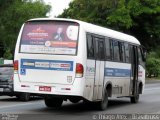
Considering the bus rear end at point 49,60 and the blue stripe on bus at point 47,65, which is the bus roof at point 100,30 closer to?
the bus rear end at point 49,60

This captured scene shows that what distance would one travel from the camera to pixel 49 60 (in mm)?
16938

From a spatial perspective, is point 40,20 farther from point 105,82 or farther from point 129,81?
point 129,81

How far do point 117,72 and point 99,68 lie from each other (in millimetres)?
2251

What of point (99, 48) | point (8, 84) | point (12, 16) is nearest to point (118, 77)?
point (99, 48)

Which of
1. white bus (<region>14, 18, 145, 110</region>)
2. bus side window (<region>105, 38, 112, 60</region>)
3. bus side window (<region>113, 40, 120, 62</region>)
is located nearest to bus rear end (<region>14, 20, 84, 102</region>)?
white bus (<region>14, 18, 145, 110</region>)

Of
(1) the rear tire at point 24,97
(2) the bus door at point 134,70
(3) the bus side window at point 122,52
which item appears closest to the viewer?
(3) the bus side window at point 122,52

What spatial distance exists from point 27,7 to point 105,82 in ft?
97.1

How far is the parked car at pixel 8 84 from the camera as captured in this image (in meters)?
22.7

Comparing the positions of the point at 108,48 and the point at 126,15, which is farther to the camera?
the point at 126,15

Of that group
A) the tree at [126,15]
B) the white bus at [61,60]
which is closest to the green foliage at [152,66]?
the tree at [126,15]

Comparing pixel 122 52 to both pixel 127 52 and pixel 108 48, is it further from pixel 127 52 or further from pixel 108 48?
pixel 108 48

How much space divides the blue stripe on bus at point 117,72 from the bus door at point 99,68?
58 centimetres

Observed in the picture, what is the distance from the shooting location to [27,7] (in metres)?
47.6

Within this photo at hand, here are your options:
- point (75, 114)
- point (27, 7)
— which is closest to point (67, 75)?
point (75, 114)
